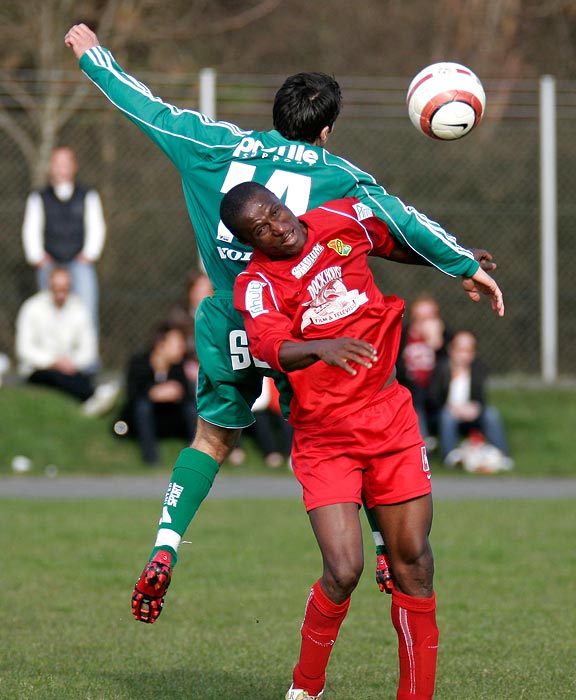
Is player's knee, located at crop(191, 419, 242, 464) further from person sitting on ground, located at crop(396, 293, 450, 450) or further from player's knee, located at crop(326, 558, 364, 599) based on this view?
person sitting on ground, located at crop(396, 293, 450, 450)

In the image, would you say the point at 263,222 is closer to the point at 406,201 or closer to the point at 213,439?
the point at 213,439

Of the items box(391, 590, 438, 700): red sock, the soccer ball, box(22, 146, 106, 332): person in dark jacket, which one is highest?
box(22, 146, 106, 332): person in dark jacket

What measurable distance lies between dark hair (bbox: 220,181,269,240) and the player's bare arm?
57 centimetres

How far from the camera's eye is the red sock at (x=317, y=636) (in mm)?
5270

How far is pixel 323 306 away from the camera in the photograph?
5.18 m

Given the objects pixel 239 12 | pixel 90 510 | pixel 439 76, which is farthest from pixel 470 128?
pixel 239 12

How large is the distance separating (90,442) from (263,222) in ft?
30.7

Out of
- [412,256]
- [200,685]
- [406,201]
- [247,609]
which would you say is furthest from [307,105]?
[406,201]

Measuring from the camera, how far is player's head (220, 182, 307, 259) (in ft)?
16.6

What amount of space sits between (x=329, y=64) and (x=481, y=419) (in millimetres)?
10627

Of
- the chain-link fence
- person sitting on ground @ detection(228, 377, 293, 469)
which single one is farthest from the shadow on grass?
the chain-link fence

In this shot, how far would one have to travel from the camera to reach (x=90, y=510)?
1141 centimetres

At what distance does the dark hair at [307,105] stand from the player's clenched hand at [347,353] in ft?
3.98

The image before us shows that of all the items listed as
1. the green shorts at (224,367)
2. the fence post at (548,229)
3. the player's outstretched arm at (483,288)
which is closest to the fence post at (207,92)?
the fence post at (548,229)
